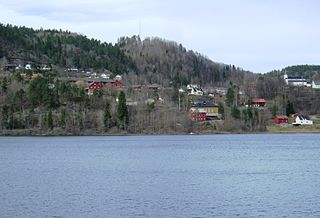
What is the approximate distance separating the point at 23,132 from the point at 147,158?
55.0 m

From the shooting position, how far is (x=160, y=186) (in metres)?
41.0

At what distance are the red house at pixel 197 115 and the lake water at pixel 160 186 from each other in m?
60.5

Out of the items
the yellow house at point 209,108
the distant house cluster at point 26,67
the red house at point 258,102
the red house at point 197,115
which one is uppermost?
the distant house cluster at point 26,67

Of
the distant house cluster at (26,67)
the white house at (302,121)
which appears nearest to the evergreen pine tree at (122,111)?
the white house at (302,121)

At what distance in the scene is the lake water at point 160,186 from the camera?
105 feet

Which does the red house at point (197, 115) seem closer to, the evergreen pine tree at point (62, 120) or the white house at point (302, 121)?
the white house at point (302, 121)

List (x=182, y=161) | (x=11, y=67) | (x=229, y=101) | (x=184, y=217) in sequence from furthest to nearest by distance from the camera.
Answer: (x=11, y=67) → (x=229, y=101) → (x=182, y=161) → (x=184, y=217)

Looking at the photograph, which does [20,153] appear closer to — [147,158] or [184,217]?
[147,158]

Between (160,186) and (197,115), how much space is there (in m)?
88.9

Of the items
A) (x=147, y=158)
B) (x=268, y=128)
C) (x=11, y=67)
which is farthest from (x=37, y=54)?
(x=147, y=158)

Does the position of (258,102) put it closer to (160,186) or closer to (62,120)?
(62,120)

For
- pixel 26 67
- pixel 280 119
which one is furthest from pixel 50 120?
pixel 26 67

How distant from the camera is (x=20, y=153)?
7556 cm

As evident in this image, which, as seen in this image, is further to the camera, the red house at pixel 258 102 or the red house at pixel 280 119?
the red house at pixel 258 102
